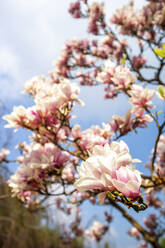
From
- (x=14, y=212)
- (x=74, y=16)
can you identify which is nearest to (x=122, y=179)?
(x=74, y=16)

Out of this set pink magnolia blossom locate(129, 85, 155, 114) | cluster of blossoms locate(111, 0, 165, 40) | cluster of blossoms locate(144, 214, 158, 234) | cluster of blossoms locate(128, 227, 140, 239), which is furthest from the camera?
cluster of blossoms locate(128, 227, 140, 239)

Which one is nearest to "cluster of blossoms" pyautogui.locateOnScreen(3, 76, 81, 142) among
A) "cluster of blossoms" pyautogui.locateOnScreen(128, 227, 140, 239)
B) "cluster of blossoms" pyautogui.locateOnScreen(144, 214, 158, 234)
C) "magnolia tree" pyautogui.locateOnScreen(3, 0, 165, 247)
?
"magnolia tree" pyautogui.locateOnScreen(3, 0, 165, 247)

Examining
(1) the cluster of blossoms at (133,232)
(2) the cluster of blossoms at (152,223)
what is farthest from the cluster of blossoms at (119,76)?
(1) the cluster of blossoms at (133,232)

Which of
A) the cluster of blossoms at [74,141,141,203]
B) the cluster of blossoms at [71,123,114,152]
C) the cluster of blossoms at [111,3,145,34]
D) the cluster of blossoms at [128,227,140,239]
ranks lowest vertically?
the cluster of blossoms at [74,141,141,203]

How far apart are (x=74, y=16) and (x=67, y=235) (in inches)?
207

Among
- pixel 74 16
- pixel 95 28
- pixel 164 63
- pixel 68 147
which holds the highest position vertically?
pixel 74 16

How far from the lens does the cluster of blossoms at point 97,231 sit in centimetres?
465

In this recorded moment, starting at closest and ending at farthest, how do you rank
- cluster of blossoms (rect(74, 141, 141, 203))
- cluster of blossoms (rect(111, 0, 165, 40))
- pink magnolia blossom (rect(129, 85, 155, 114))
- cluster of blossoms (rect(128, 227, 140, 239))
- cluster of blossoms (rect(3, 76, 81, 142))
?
1. cluster of blossoms (rect(74, 141, 141, 203))
2. cluster of blossoms (rect(3, 76, 81, 142))
3. pink magnolia blossom (rect(129, 85, 155, 114))
4. cluster of blossoms (rect(111, 0, 165, 40))
5. cluster of blossoms (rect(128, 227, 140, 239))

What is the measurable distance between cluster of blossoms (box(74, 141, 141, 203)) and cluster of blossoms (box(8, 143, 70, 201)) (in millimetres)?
718

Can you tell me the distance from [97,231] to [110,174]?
4.53 meters

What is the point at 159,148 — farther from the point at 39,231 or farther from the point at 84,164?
the point at 39,231

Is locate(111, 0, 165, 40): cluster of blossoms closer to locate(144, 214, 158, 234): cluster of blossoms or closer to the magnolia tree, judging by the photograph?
the magnolia tree

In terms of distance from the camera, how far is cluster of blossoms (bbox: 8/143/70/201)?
135 centimetres

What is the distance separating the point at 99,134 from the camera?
1.61 m
